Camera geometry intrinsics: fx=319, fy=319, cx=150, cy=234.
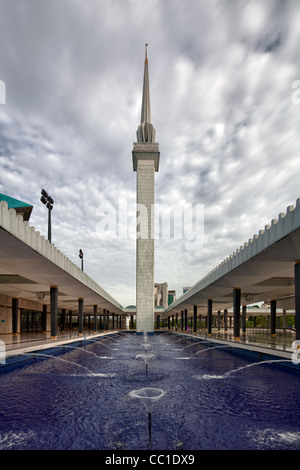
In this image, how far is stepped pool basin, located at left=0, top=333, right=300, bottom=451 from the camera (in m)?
5.25

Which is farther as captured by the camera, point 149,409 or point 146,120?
point 146,120

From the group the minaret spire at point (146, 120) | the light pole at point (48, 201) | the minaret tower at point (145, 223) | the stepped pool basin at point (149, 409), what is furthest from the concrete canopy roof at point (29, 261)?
the minaret spire at point (146, 120)

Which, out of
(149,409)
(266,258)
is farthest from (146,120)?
(149,409)

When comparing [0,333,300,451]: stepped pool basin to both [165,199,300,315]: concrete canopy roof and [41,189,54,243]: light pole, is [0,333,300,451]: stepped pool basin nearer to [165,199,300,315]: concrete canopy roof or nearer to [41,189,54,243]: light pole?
[165,199,300,315]: concrete canopy roof

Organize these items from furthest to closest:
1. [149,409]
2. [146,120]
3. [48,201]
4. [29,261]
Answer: [146,120]
[48,201]
[29,261]
[149,409]

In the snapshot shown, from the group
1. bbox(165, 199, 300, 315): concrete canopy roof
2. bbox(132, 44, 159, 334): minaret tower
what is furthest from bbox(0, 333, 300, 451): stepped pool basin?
bbox(132, 44, 159, 334): minaret tower

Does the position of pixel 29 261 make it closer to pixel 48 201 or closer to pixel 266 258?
pixel 48 201

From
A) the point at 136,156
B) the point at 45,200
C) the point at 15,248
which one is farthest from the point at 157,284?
the point at 15,248

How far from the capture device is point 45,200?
27.8m

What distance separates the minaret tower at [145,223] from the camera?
49.5 m

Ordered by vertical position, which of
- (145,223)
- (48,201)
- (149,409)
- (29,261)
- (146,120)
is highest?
(146,120)

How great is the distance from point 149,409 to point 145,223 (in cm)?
4694

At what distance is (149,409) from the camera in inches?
224
